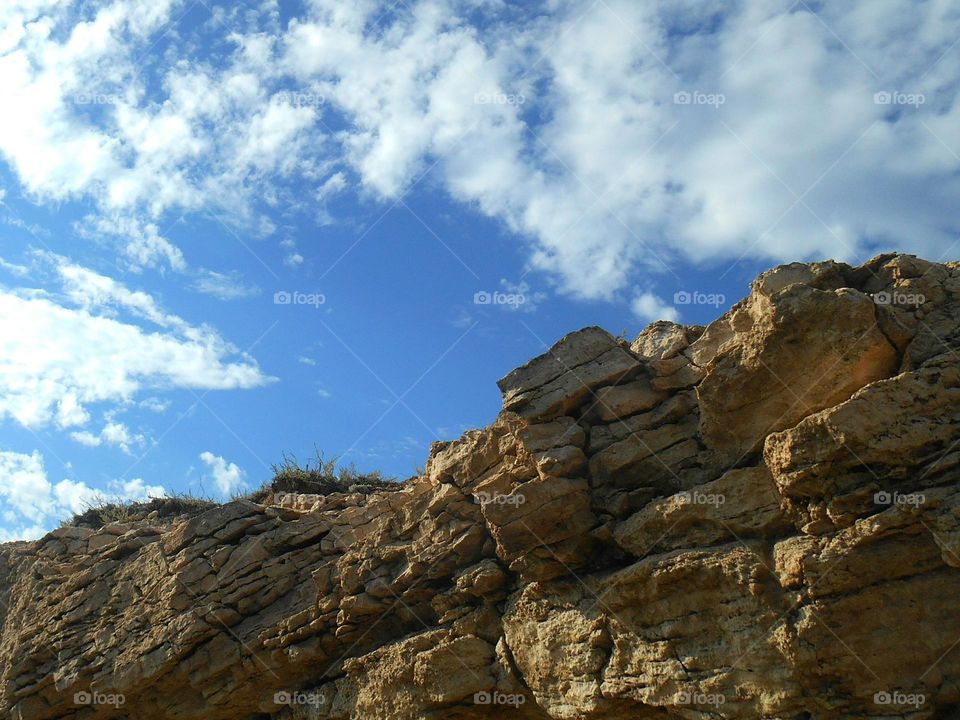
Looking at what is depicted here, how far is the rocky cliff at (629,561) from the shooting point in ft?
26.0

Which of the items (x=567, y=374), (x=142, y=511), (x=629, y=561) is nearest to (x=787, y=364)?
(x=567, y=374)

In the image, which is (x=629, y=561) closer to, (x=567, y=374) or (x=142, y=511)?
(x=567, y=374)

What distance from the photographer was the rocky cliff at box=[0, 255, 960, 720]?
26.0ft

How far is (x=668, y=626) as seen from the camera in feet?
29.5

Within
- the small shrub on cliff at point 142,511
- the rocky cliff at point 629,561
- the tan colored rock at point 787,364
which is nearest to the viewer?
the rocky cliff at point 629,561

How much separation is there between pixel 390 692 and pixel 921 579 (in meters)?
7.10

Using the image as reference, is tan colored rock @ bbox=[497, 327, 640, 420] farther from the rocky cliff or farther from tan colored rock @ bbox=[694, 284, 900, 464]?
tan colored rock @ bbox=[694, 284, 900, 464]

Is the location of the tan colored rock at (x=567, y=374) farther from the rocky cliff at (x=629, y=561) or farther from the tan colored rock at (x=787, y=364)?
the tan colored rock at (x=787, y=364)

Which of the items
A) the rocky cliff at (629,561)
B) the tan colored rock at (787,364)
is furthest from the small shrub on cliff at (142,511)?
the tan colored rock at (787,364)

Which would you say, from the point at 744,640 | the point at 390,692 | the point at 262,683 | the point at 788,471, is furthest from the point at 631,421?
the point at 262,683

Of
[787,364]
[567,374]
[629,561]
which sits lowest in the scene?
[629,561]

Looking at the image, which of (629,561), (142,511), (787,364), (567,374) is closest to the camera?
(787,364)

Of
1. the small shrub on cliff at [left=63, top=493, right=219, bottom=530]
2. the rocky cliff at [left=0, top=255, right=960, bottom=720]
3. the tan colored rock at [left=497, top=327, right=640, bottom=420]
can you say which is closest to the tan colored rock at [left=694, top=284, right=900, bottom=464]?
the rocky cliff at [left=0, top=255, right=960, bottom=720]

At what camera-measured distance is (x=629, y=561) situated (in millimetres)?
9969
